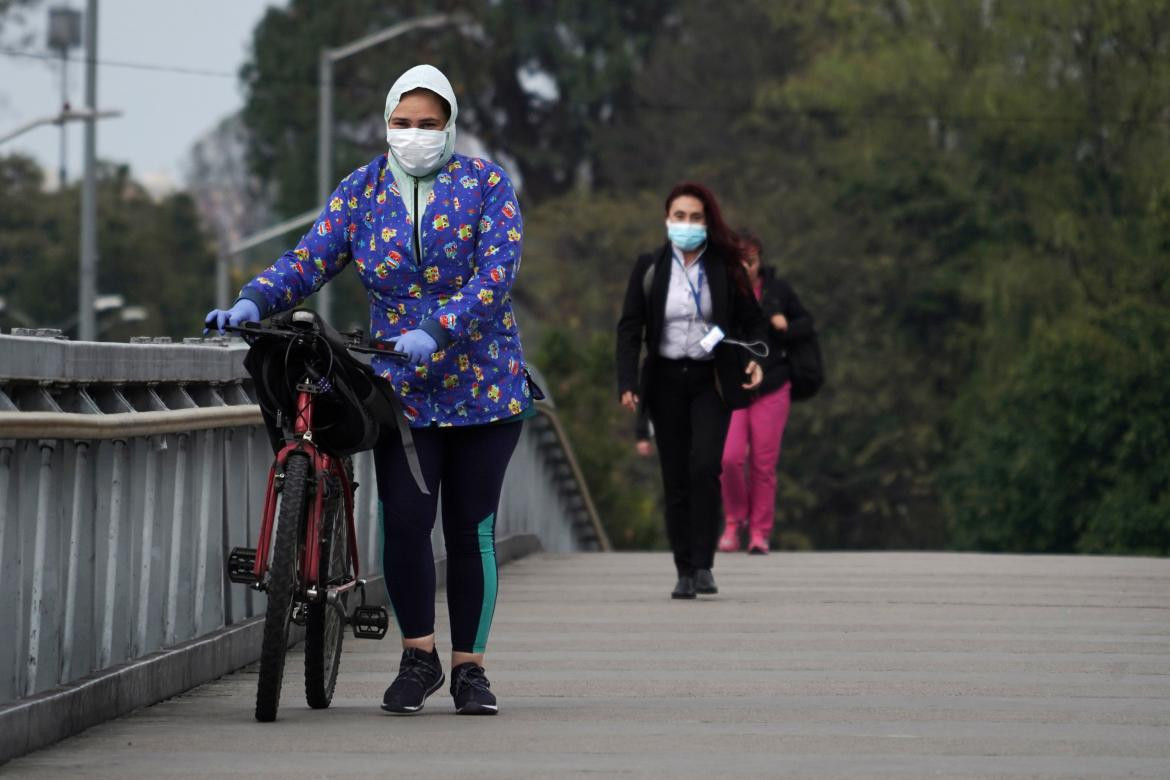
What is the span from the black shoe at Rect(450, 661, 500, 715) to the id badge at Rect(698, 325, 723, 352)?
427cm

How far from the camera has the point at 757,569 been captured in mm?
14445

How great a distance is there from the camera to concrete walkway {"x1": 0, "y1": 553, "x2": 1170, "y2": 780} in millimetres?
6535

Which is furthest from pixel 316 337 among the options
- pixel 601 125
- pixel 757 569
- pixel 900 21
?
pixel 601 125

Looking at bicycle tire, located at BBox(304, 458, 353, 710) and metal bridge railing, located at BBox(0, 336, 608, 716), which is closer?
metal bridge railing, located at BBox(0, 336, 608, 716)

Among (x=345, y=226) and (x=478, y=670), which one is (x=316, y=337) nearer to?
(x=345, y=226)

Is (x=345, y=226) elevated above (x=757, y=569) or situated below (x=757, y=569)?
above

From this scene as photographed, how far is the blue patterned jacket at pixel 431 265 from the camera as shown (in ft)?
24.3

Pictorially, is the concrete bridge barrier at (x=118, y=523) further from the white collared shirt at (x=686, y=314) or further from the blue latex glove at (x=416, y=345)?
the white collared shirt at (x=686, y=314)

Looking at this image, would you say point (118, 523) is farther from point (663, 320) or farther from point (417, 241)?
point (663, 320)

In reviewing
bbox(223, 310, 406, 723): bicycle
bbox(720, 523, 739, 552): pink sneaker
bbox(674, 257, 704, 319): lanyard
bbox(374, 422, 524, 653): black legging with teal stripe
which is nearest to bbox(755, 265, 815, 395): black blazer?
bbox(720, 523, 739, 552): pink sneaker

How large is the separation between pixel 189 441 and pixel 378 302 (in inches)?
45.4

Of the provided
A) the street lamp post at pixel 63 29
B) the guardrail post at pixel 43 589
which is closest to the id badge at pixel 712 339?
the guardrail post at pixel 43 589

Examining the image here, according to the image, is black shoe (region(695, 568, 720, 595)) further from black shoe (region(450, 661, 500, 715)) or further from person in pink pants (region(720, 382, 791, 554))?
black shoe (region(450, 661, 500, 715))

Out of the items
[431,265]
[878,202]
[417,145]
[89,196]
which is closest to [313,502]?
[431,265]
